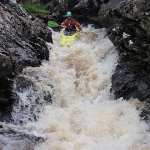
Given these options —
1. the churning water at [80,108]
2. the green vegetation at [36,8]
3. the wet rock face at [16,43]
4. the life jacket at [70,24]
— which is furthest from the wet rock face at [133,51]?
the green vegetation at [36,8]

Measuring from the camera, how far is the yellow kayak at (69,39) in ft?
45.6

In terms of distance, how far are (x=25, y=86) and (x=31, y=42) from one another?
2.42 m

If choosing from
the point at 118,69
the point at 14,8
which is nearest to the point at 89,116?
the point at 118,69

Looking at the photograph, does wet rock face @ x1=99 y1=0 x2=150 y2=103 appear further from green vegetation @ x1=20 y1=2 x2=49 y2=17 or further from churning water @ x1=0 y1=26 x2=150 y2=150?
green vegetation @ x1=20 y1=2 x2=49 y2=17

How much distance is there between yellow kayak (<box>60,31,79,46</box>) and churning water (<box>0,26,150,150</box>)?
635 mm

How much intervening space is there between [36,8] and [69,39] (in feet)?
14.9

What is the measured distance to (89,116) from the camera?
9711 millimetres

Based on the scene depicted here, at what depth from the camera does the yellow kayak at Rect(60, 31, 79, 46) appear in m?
13.9

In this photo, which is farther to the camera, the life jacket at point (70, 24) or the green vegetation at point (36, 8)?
the green vegetation at point (36, 8)

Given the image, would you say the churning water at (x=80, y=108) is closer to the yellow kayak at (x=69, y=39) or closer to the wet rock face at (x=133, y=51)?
the wet rock face at (x=133, y=51)

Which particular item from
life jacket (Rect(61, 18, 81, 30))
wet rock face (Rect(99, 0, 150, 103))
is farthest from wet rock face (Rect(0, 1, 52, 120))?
wet rock face (Rect(99, 0, 150, 103))

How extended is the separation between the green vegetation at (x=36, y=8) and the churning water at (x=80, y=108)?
4.60m

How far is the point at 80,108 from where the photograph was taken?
33.2ft

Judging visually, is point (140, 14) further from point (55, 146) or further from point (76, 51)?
point (55, 146)
